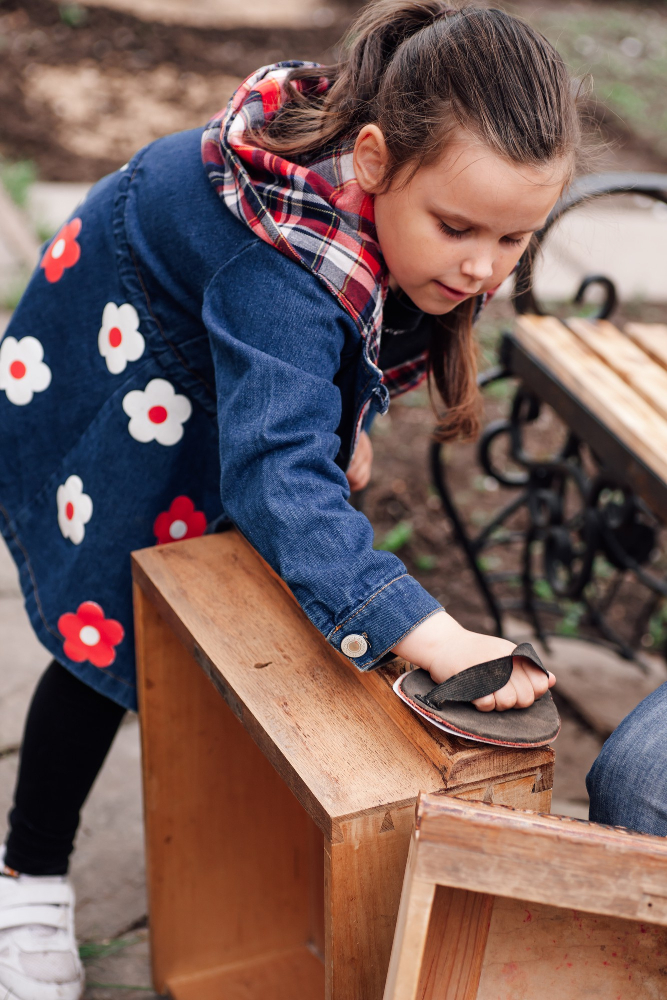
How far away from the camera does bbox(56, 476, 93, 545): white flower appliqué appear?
4.50ft

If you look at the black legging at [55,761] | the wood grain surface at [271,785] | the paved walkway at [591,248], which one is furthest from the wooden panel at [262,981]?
the paved walkway at [591,248]

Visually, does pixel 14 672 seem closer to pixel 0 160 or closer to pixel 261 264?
pixel 261 264

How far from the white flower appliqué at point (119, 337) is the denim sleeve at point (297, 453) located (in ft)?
0.64

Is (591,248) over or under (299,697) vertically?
under

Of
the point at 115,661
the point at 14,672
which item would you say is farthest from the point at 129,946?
the point at 14,672

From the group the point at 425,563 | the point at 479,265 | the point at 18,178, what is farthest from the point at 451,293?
the point at 18,178

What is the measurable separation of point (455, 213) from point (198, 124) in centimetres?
461

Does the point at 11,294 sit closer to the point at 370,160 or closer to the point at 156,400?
the point at 156,400

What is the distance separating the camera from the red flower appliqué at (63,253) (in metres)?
1.40

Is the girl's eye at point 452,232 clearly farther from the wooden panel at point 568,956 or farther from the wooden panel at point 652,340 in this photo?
the wooden panel at point 652,340

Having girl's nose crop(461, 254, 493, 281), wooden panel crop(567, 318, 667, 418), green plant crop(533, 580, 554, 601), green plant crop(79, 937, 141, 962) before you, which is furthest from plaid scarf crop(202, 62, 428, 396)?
green plant crop(533, 580, 554, 601)

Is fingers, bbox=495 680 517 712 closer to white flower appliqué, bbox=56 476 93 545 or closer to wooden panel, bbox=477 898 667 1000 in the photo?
wooden panel, bbox=477 898 667 1000

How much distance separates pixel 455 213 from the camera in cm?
108

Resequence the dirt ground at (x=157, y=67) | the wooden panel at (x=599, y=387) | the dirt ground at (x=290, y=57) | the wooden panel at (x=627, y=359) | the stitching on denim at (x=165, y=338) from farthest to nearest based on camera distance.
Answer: the dirt ground at (x=157, y=67)
the dirt ground at (x=290, y=57)
the wooden panel at (x=627, y=359)
the wooden panel at (x=599, y=387)
the stitching on denim at (x=165, y=338)
